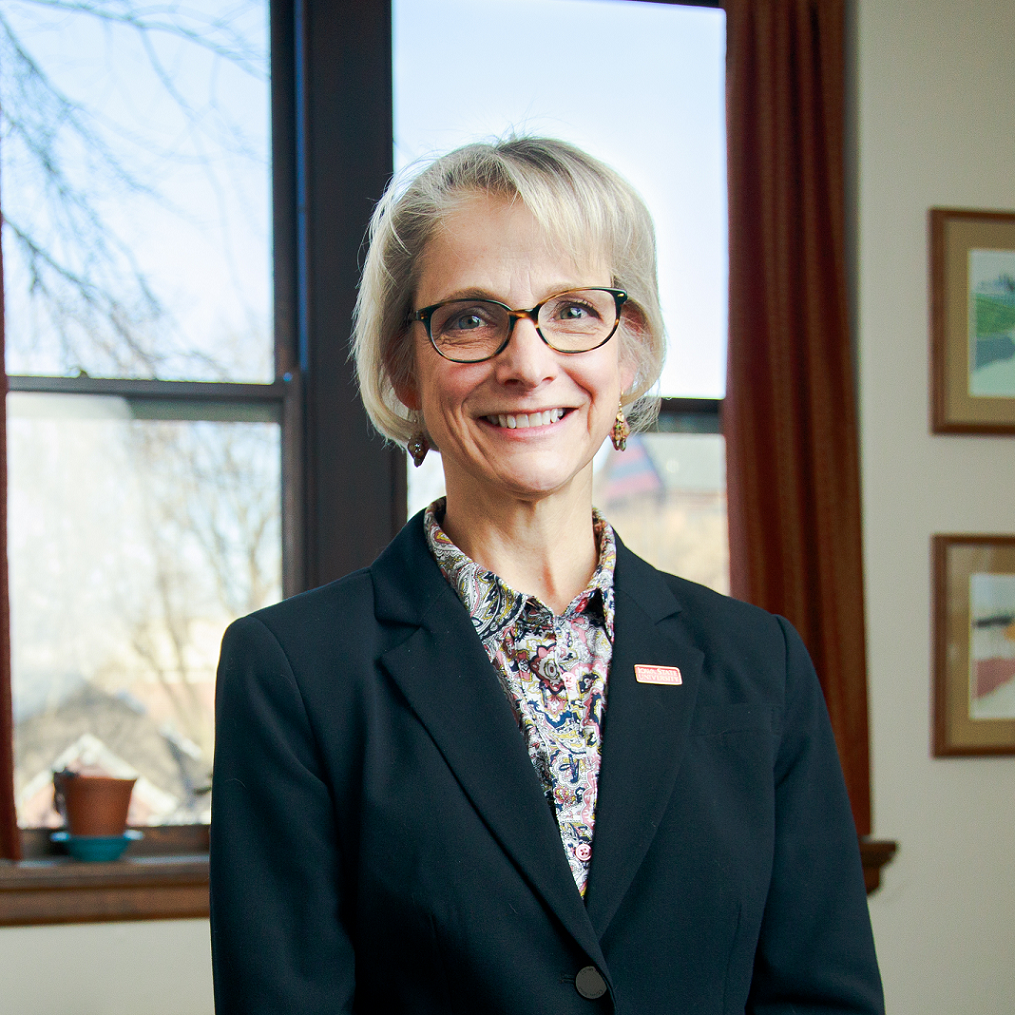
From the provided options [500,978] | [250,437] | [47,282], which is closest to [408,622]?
[500,978]

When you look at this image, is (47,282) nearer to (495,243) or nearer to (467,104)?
(467,104)

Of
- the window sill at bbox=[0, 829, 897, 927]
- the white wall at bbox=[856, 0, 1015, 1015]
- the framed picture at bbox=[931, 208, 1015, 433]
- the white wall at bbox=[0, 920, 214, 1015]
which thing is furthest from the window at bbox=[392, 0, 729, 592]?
the white wall at bbox=[0, 920, 214, 1015]

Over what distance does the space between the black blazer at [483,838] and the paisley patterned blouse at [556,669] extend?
0.03 metres

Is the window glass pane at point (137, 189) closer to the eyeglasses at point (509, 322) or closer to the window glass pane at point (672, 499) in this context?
the window glass pane at point (672, 499)

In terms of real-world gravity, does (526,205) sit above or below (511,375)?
above

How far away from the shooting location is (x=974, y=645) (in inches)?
122

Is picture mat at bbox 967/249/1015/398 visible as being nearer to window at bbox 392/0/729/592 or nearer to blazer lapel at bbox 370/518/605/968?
window at bbox 392/0/729/592

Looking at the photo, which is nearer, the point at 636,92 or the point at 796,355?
the point at 796,355

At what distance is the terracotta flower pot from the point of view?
2697 mm

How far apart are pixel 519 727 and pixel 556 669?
0.26ft

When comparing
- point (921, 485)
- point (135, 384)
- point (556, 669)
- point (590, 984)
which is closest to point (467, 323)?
point (556, 669)

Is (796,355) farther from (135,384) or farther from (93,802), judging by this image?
(93,802)

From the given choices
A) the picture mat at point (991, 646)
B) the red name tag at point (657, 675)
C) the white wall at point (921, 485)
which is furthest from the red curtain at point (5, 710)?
the picture mat at point (991, 646)

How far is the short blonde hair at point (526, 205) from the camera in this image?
1.25 meters
